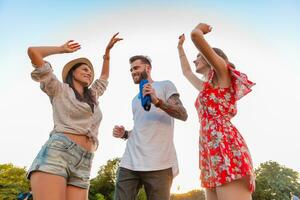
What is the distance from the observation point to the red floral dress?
2.83 m

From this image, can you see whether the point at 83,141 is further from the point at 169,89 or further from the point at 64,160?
the point at 169,89

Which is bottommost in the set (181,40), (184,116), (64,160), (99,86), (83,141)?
(64,160)

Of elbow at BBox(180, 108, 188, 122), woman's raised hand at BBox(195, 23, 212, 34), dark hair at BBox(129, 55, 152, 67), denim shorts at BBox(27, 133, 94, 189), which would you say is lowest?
denim shorts at BBox(27, 133, 94, 189)

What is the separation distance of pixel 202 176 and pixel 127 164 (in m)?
1.26

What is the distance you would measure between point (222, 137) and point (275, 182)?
5135cm

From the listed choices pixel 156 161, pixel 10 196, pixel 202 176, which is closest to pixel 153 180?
pixel 156 161

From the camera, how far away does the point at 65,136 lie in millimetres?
3285

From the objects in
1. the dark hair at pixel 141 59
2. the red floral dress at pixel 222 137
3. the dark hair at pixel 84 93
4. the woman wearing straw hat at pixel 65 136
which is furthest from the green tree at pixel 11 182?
the red floral dress at pixel 222 137

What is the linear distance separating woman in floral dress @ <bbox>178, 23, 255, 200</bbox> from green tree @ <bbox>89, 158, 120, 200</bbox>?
52.8 m

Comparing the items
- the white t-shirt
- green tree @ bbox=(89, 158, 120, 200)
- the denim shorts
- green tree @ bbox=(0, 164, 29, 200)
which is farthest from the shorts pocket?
green tree @ bbox=(89, 158, 120, 200)

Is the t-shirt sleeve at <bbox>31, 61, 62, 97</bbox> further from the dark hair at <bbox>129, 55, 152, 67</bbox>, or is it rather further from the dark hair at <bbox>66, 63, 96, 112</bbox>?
the dark hair at <bbox>129, 55, 152, 67</bbox>

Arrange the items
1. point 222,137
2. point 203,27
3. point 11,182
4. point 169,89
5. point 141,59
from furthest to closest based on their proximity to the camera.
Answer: point 11,182 < point 141,59 < point 169,89 < point 203,27 < point 222,137

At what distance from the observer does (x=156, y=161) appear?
393cm

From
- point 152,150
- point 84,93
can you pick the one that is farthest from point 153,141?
point 84,93
